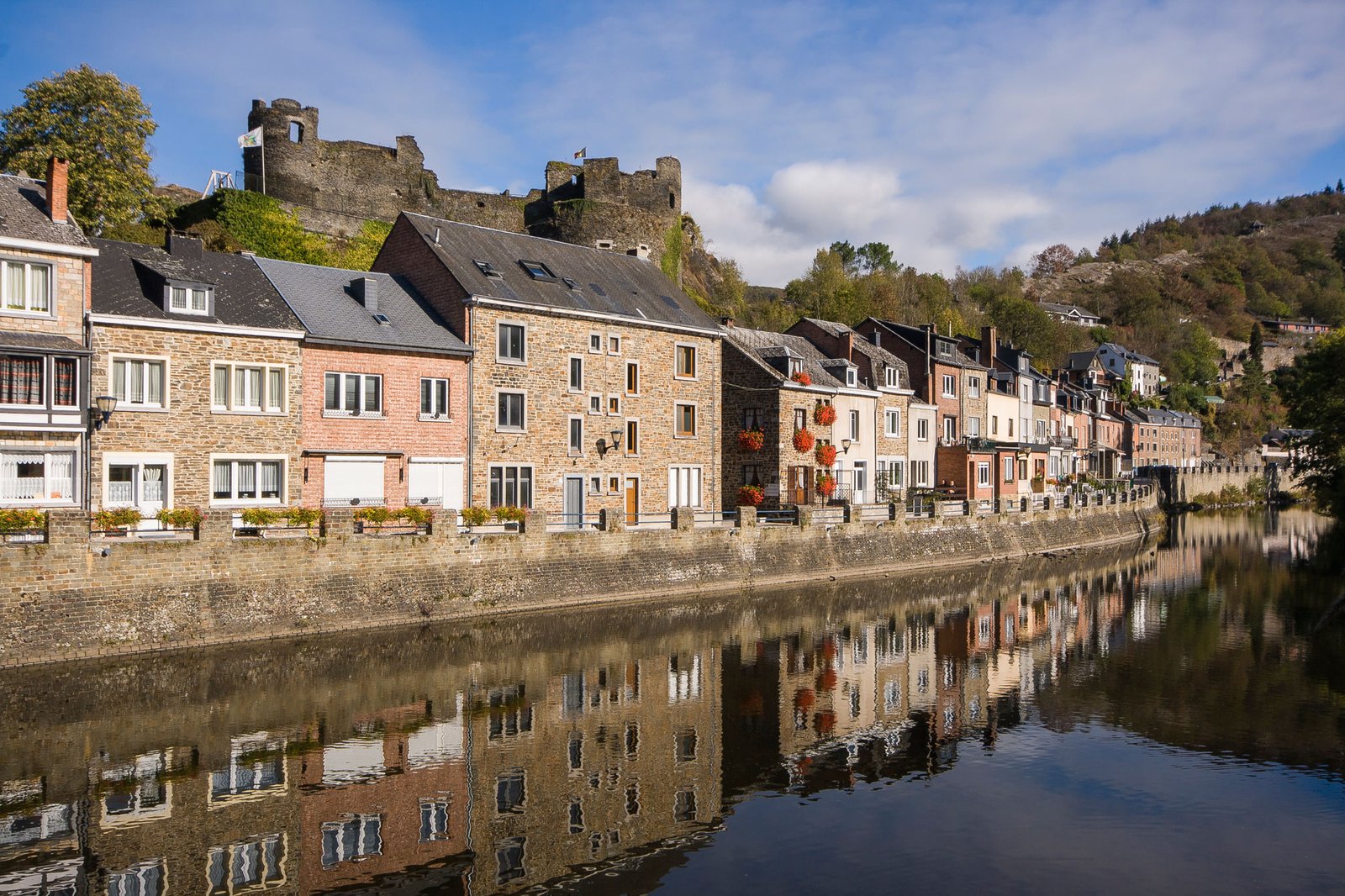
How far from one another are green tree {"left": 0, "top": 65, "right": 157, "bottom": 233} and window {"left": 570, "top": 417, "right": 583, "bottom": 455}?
2215 centimetres

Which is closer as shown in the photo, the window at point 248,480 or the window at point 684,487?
the window at point 248,480

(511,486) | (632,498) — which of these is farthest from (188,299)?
(632,498)

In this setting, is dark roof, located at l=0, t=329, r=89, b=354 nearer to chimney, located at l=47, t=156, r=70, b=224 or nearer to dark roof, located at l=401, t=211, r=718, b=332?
chimney, located at l=47, t=156, r=70, b=224

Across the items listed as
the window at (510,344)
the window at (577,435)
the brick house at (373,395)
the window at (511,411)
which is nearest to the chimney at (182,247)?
the brick house at (373,395)

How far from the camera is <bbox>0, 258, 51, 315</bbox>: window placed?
1001 inches

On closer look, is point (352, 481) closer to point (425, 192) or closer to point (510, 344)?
point (510, 344)

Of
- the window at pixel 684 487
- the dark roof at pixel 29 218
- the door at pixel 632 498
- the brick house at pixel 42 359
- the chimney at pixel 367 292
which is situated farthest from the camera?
the window at pixel 684 487

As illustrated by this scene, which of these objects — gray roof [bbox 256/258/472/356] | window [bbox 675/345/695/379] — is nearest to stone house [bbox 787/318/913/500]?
window [bbox 675/345/695/379]

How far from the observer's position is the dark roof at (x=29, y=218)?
25625 mm

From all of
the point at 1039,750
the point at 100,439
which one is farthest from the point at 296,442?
the point at 1039,750

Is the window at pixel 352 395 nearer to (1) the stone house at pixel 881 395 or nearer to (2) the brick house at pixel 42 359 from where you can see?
(2) the brick house at pixel 42 359

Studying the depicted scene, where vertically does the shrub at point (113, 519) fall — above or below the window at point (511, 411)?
below

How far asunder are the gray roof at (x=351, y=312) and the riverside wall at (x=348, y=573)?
7201 millimetres

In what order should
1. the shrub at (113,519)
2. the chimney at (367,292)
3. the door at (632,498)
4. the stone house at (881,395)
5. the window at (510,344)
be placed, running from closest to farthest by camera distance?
the shrub at (113,519)
the chimney at (367,292)
the window at (510,344)
the door at (632,498)
the stone house at (881,395)
